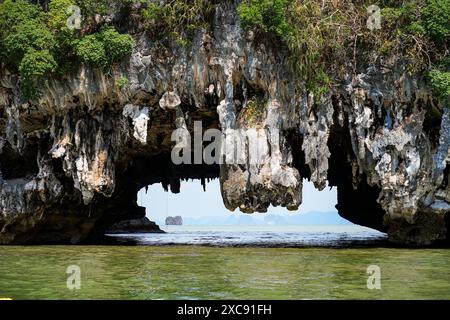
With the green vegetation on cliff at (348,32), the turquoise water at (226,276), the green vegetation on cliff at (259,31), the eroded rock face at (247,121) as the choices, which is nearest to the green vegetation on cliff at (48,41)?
the green vegetation on cliff at (259,31)

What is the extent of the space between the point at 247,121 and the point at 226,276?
7.52 meters

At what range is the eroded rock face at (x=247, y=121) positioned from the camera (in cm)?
1712

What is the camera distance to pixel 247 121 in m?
17.5

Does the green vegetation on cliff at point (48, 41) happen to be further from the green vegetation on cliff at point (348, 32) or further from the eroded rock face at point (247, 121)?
the green vegetation on cliff at point (348, 32)

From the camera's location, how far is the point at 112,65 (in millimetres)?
17797

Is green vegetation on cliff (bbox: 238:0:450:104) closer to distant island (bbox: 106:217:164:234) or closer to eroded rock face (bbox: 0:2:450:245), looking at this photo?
eroded rock face (bbox: 0:2:450:245)

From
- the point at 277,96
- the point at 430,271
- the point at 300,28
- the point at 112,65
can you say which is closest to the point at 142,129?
the point at 112,65

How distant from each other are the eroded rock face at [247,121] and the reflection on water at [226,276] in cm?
260

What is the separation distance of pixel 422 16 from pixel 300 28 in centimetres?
348

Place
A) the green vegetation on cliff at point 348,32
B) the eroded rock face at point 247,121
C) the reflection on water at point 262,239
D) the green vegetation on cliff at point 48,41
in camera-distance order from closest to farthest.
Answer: the green vegetation on cliff at point 348,32 < the green vegetation on cliff at point 48,41 < the eroded rock face at point 247,121 < the reflection on water at point 262,239

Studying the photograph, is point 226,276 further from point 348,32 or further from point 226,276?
point 348,32

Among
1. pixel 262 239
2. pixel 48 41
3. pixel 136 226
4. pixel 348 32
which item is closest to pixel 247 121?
pixel 348 32

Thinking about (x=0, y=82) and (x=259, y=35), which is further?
(x=0, y=82)
